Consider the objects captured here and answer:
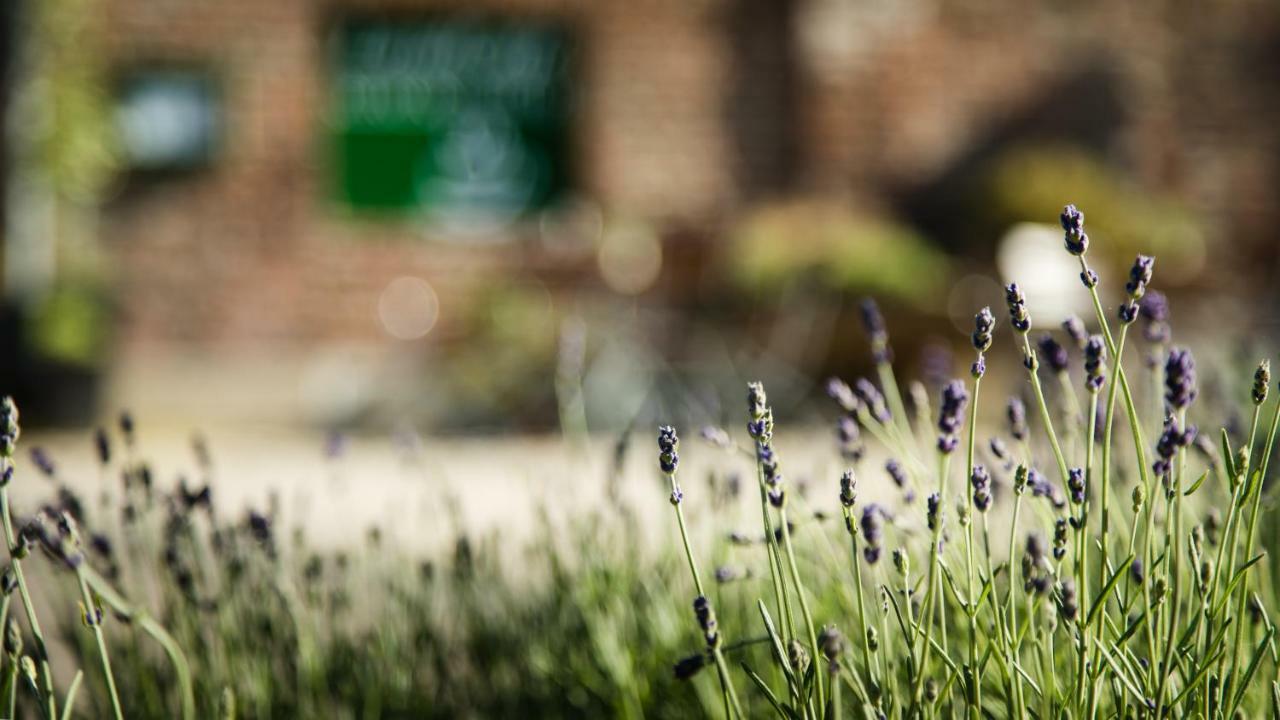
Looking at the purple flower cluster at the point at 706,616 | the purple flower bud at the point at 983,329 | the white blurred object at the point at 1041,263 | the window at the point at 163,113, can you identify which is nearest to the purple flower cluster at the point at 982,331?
the purple flower bud at the point at 983,329

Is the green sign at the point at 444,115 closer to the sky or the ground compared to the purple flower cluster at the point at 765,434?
closer to the sky

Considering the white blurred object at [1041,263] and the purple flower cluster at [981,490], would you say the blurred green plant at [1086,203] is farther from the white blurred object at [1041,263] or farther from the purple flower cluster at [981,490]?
the purple flower cluster at [981,490]

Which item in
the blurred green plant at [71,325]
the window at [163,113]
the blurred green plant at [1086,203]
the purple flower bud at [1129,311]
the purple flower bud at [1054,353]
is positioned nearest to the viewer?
the purple flower bud at [1129,311]

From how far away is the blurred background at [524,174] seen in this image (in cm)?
723

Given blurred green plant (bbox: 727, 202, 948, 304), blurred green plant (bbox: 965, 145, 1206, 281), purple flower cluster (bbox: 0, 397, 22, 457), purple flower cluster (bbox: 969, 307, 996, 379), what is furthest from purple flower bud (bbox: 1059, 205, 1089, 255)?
blurred green plant (bbox: 965, 145, 1206, 281)

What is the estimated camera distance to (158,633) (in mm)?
1167

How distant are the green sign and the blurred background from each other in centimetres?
2

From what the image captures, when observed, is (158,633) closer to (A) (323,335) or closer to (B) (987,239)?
(A) (323,335)

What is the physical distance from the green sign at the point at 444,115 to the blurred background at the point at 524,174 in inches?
0.8

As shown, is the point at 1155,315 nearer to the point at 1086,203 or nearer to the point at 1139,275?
the point at 1139,275

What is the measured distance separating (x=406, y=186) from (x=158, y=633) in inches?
275

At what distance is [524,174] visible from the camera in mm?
8023

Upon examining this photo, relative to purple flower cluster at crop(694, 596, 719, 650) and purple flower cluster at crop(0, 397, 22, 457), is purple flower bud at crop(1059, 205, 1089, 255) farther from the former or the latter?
purple flower cluster at crop(0, 397, 22, 457)

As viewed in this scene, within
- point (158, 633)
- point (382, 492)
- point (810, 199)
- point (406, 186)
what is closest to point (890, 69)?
Answer: point (810, 199)
